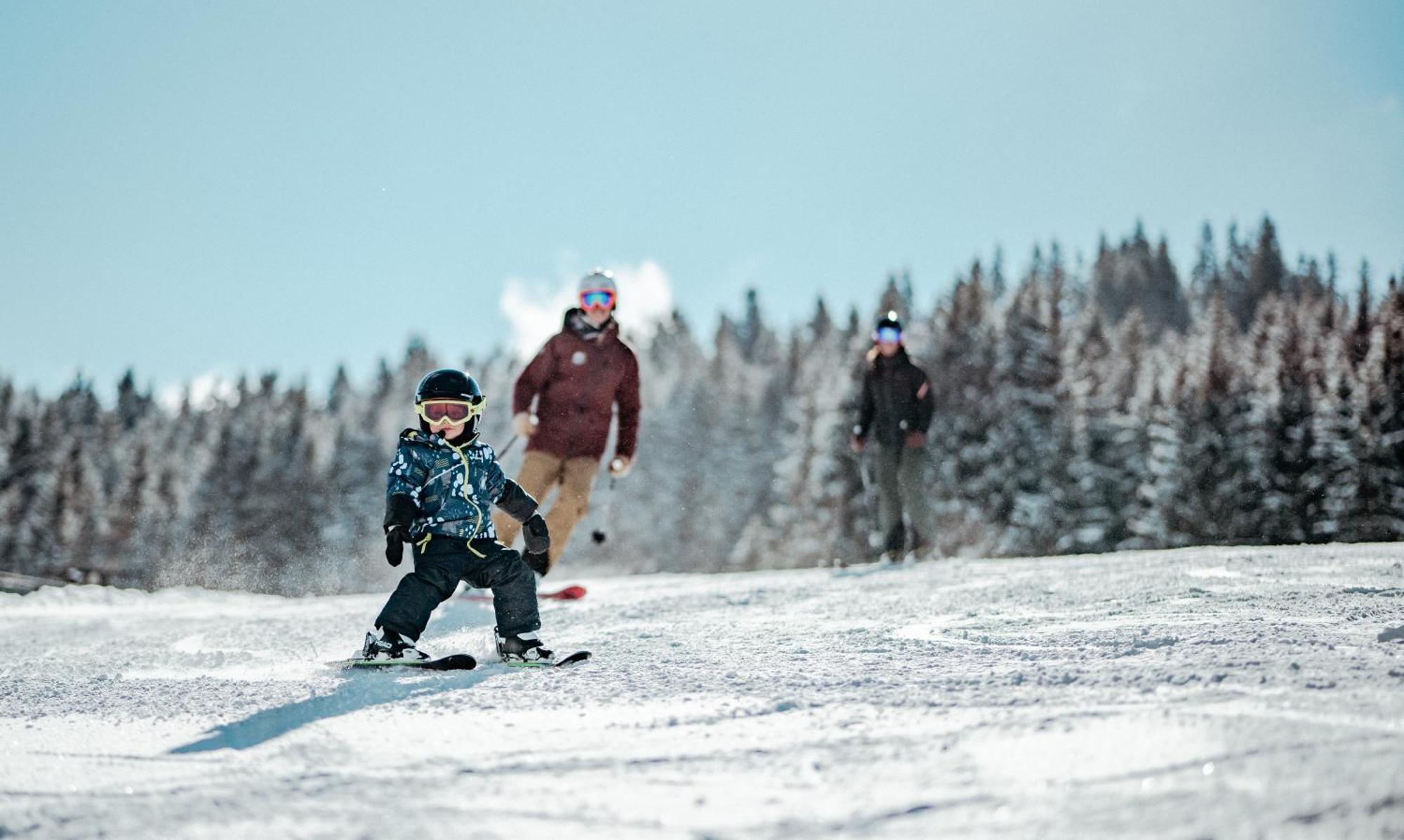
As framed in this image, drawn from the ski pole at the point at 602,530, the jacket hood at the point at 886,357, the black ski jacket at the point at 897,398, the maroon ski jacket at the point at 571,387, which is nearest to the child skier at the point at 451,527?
the maroon ski jacket at the point at 571,387

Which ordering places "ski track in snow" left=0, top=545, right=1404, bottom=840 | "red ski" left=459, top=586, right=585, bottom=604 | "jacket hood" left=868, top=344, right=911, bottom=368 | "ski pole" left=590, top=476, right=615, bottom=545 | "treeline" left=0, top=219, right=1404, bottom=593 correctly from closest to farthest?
"ski track in snow" left=0, top=545, right=1404, bottom=840 < "red ski" left=459, top=586, right=585, bottom=604 < "ski pole" left=590, top=476, right=615, bottom=545 < "jacket hood" left=868, top=344, right=911, bottom=368 < "treeline" left=0, top=219, right=1404, bottom=593

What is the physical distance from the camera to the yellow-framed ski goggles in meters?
3.79

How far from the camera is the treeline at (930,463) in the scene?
30.8 meters

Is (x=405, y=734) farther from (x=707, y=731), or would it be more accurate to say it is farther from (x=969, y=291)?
(x=969, y=291)

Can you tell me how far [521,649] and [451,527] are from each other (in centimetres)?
55

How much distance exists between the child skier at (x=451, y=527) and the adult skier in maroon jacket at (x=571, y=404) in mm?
2398

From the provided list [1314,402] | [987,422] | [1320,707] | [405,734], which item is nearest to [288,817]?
[405,734]

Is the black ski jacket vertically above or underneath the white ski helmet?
underneath

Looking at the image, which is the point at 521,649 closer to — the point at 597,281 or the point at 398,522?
the point at 398,522

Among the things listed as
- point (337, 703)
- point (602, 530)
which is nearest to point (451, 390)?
point (337, 703)

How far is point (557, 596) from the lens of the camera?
6.06 m

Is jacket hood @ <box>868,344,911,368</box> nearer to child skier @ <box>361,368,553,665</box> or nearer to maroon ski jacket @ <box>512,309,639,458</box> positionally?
maroon ski jacket @ <box>512,309,639,458</box>

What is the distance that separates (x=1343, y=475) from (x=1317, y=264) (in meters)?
98.6

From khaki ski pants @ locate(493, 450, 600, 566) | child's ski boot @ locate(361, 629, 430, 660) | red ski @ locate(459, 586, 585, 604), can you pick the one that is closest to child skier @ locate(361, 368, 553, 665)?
child's ski boot @ locate(361, 629, 430, 660)
